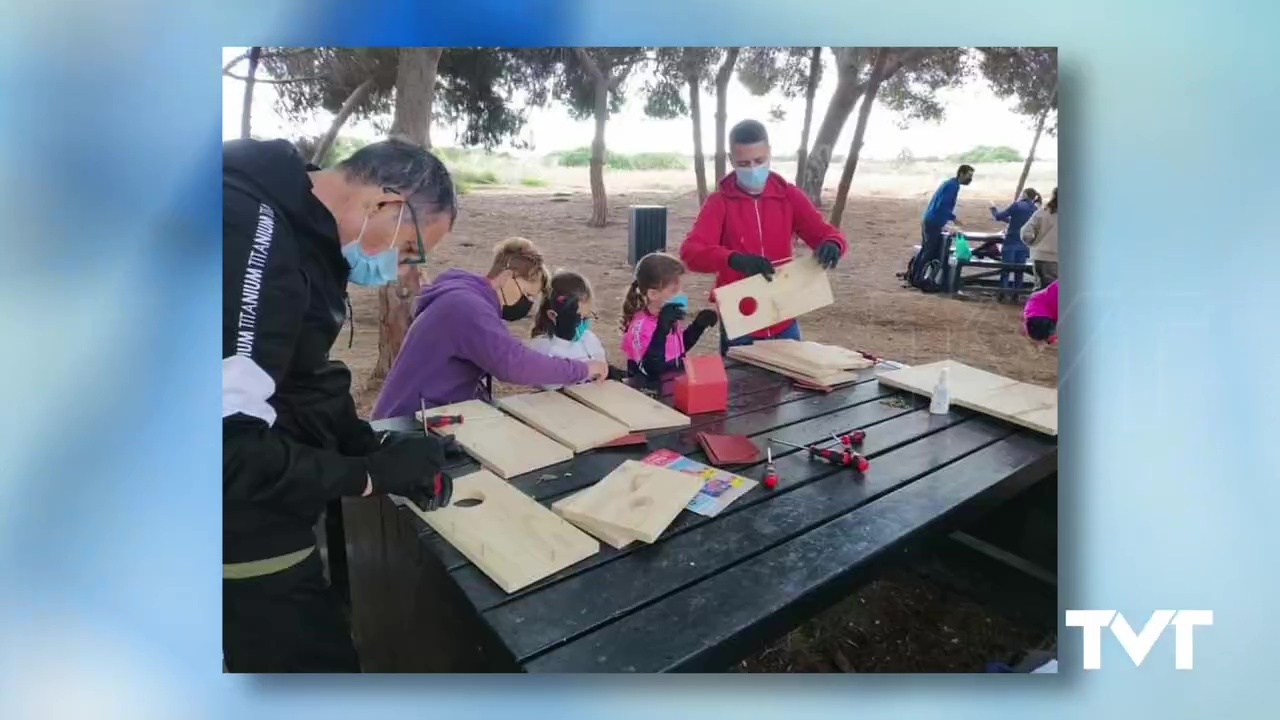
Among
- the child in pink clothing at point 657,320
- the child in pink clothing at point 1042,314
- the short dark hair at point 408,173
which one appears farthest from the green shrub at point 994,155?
the short dark hair at point 408,173

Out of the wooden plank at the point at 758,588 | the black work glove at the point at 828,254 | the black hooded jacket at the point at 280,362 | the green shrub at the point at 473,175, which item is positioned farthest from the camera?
the black work glove at the point at 828,254

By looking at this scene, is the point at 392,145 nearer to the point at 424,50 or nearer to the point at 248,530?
the point at 424,50

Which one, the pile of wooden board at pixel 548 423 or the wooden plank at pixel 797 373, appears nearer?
the pile of wooden board at pixel 548 423

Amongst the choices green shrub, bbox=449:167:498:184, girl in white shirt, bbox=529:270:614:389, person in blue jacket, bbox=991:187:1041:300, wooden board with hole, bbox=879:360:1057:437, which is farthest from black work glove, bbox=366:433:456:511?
person in blue jacket, bbox=991:187:1041:300

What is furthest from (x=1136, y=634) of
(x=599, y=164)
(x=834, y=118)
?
(x=599, y=164)

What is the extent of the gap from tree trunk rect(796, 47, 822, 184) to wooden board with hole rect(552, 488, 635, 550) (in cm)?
74

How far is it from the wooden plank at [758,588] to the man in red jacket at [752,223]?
1.57 ft

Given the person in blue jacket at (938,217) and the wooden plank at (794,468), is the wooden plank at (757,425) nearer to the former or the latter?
the wooden plank at (794,468)

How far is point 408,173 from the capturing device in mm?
1525

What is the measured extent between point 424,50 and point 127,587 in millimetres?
1133

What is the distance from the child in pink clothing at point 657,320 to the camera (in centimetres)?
172

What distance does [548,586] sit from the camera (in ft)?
4.05

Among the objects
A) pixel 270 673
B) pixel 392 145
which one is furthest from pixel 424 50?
pixel 270 673

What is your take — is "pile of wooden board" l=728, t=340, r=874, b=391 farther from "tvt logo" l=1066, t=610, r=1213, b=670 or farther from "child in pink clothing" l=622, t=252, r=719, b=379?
"tvt logo" l=1066, t=610, r=1213, b=670
